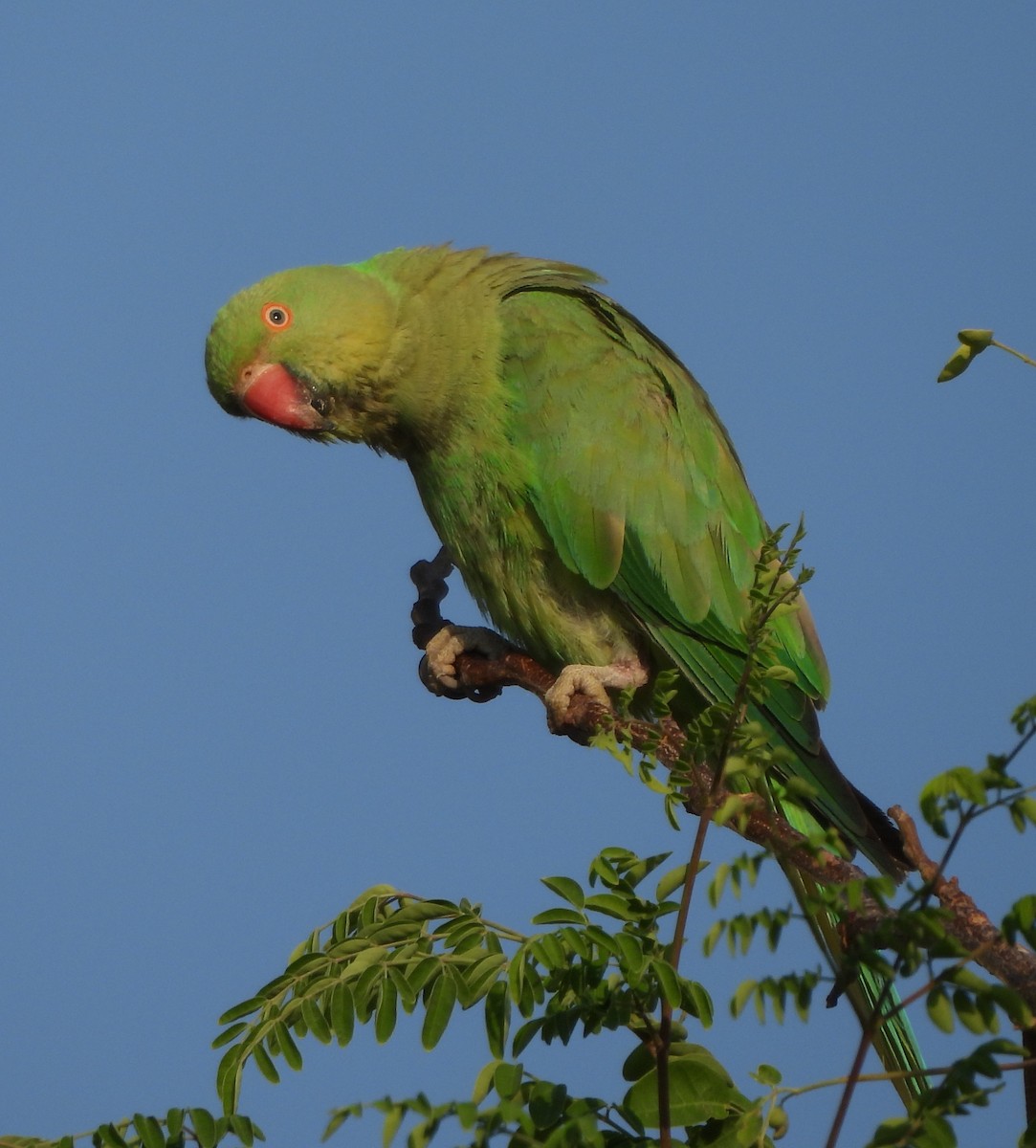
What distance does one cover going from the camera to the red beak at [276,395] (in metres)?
3.12

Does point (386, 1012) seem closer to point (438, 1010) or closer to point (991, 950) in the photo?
point (438, 1010)

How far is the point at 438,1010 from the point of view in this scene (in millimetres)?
1646

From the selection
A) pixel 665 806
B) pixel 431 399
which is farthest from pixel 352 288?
pixel 665 806

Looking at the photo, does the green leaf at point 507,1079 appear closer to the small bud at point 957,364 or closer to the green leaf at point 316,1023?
the green leaf at point 316,1023

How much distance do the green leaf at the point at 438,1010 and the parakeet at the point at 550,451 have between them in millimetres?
1245

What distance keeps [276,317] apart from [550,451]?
72cm

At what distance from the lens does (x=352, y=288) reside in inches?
125

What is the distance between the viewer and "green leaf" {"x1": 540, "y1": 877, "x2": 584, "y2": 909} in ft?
5.16

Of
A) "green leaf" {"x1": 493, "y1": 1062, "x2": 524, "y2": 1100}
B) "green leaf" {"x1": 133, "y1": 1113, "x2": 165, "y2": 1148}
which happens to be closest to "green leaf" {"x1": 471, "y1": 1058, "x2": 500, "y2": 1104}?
"green leaf" {"x1": 493, "y1": 1062, "x2": 524, "y2": 1100}

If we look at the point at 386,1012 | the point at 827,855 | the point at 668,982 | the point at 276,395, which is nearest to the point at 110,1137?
the point at 386,1012

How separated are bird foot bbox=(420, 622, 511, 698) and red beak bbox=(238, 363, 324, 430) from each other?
61 cm

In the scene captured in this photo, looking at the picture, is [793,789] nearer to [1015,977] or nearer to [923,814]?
[923,814]

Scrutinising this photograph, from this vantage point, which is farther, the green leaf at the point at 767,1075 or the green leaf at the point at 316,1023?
the green leaf at the point at 316,1023

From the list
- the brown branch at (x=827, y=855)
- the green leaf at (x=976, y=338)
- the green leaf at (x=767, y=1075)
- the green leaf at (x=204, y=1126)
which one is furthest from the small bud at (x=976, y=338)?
the green leaf at (x=204, y=1126)
